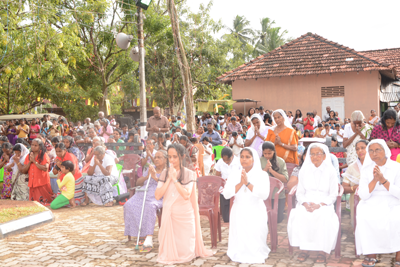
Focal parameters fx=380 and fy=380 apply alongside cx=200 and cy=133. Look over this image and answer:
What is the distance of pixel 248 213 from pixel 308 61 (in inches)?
600

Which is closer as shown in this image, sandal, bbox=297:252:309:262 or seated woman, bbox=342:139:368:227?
sandal, bbox=297:252:309:262

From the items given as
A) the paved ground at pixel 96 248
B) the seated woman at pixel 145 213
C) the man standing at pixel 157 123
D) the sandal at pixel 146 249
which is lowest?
the paved ground at pixel 96 248

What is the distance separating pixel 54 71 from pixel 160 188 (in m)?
9.84

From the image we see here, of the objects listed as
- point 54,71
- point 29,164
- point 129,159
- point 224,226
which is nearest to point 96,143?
point 129,159

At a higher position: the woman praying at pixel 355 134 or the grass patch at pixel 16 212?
the woman praying at pixel 355 134

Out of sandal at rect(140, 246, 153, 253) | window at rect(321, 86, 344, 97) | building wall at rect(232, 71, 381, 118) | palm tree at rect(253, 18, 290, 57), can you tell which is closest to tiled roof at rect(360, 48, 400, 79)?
building wall at rect(232, 71, 381, 118)

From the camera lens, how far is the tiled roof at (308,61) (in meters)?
17.5

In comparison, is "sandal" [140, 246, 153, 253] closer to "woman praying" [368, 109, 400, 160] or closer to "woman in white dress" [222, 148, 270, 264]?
"woman in white dress" [222, 148, 270, 264]

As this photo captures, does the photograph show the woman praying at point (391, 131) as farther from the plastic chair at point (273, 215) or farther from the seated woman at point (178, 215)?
the seated woman at point (178, 215)

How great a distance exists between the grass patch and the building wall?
1413 cm

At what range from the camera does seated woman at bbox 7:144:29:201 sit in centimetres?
888

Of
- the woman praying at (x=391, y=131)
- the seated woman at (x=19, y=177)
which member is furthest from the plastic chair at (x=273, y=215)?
the seated woman at (x=19, y=177)

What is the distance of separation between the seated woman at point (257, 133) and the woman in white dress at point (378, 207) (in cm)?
305

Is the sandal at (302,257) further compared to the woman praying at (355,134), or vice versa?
the woman praying at (355,134)
